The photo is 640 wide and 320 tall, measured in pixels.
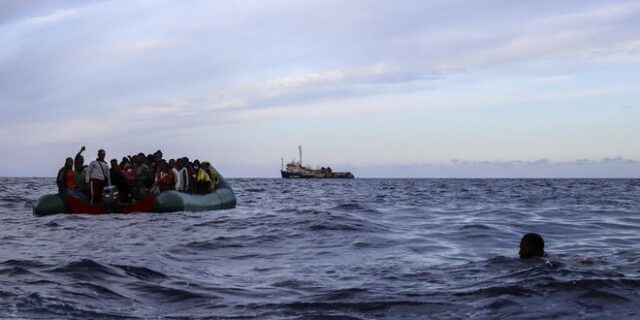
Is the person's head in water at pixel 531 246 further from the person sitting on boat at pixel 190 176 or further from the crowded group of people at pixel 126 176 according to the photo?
the person sitting on boat at pixel 190 176

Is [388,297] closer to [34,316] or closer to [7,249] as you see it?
[34,316]

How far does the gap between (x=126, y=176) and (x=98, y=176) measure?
1279 mm

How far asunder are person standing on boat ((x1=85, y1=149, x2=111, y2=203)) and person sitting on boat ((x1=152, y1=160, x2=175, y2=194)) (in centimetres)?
151

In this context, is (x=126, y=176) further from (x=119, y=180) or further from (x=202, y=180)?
(x=202, y=180)

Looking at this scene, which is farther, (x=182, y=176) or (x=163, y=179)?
(x=182, y=176)

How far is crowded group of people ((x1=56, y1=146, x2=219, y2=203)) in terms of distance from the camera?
19.2 meters

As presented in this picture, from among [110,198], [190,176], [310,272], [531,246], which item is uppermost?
[190,176]

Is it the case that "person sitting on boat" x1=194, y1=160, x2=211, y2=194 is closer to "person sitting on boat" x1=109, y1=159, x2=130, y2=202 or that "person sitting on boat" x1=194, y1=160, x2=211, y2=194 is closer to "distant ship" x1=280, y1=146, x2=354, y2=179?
"person sitting on boat" x1=109, y1=159, x2=130, y2=202

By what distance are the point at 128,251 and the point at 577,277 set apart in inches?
275

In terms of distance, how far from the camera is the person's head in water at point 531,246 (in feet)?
32.9

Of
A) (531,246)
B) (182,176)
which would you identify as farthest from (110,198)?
(531,246)

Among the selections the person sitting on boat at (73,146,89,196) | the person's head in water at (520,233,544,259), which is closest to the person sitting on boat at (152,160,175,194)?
the person sitting on boat at (73,146,89,196)

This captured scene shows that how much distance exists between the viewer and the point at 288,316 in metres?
6.55

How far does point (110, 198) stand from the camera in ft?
63.1
